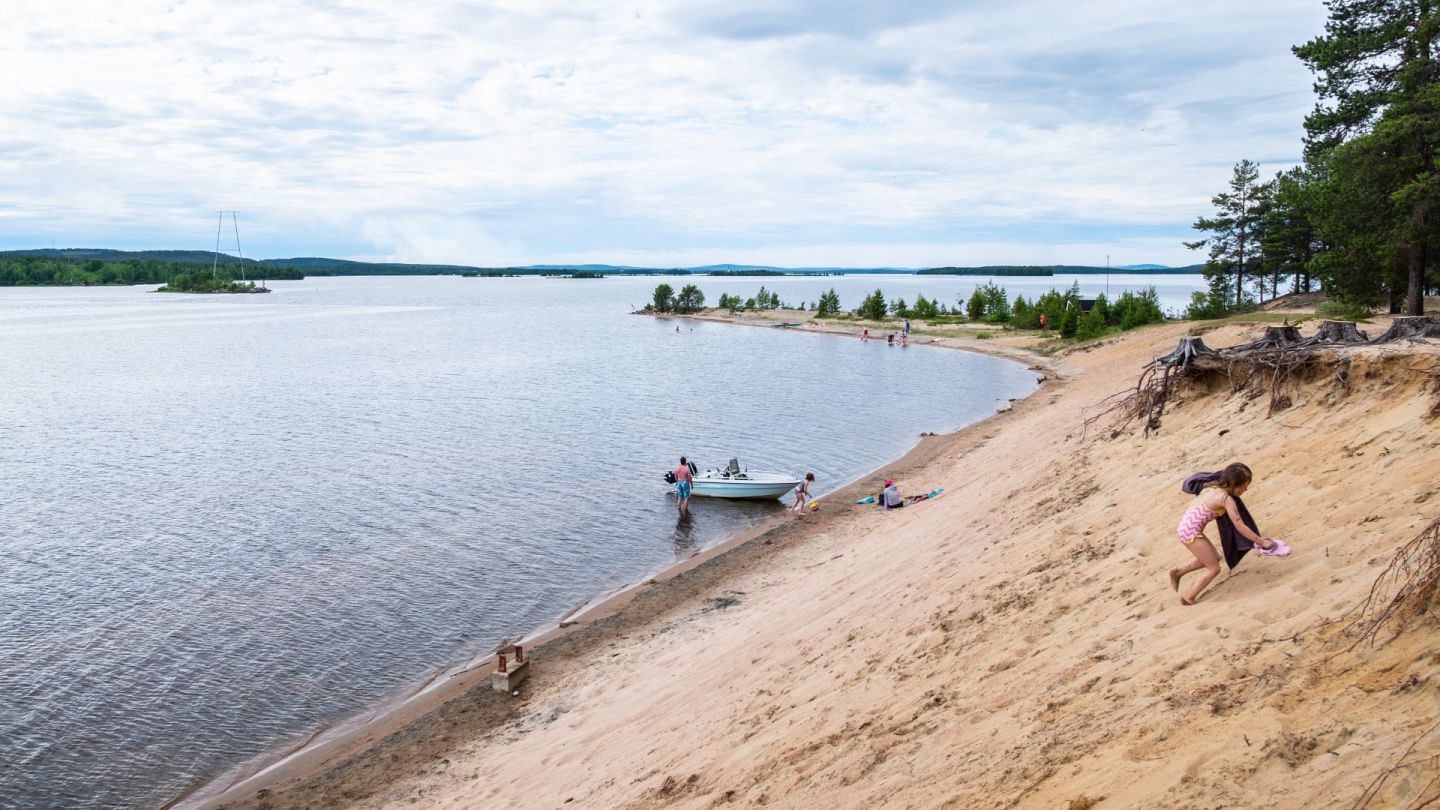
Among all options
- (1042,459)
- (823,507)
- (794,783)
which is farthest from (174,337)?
(794,783)

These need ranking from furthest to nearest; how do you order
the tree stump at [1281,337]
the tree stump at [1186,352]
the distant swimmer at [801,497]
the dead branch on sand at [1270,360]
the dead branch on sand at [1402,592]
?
1. the distant swimmer at [801,497]
2. the tree stump at [1186,352]
3. the tree stump at [1281,337]
4. the dead branch on sand at [1270,360]
5. the dead branch on sand at [1402,592]

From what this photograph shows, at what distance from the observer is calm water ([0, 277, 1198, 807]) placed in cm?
1586

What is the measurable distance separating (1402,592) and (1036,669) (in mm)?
3132

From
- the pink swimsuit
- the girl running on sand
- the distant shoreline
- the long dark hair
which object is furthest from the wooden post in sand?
the long dark hair

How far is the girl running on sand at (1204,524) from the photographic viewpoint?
27.2ft

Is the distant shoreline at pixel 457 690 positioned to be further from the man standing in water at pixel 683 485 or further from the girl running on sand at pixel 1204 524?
the girl running on sand at pixel 1204 524

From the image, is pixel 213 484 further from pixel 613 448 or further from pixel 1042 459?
pixel 1042 459

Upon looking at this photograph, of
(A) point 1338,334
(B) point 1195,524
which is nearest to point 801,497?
(A) point 1338,334

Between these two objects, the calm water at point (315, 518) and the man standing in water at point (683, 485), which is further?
the man standing in water at point (683, 485)

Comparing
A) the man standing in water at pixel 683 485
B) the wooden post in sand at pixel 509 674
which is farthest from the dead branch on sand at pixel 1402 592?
the man standing in water at pixel 683 485

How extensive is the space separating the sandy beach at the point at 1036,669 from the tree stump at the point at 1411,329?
1.20m

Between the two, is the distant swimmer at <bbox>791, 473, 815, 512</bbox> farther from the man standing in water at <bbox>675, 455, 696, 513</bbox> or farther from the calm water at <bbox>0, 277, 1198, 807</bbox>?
the man standing in water at <bbox>675, 455, 696, 513</bbox>

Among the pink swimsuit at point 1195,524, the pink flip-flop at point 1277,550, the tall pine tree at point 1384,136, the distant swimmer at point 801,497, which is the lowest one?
the distant swimmer at point 801,497

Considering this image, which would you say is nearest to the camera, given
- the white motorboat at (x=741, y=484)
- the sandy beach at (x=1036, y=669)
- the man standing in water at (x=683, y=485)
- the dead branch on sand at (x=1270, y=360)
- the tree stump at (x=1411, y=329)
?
the sandy beach at (x=1036, y=669)
